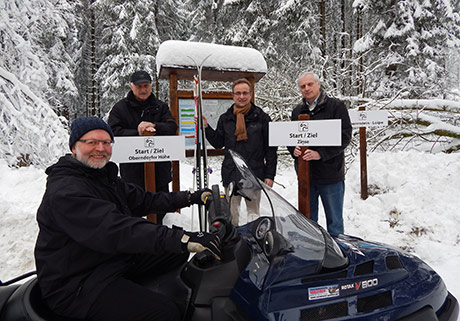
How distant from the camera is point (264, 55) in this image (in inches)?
579

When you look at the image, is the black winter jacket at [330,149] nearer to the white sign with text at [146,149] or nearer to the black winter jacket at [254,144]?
the black winter jacket at [254,144]

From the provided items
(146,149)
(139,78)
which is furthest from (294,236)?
(139,78)

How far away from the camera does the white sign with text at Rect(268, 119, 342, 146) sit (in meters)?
3.27

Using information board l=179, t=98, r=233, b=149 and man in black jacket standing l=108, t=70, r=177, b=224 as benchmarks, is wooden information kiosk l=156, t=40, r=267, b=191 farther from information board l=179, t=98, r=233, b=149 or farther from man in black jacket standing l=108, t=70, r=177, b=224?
man in black jacket standing l=108, t=70, r=177, b=224

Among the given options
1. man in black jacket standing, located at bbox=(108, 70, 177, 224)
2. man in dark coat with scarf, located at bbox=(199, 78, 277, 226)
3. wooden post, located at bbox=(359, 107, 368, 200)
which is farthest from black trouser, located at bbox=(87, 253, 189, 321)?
wooden post, located at bbox=(359, 107, 368, 200)

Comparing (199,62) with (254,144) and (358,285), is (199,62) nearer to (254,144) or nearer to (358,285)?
(254,144)

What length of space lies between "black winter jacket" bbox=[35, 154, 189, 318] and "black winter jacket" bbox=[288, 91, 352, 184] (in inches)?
89.9

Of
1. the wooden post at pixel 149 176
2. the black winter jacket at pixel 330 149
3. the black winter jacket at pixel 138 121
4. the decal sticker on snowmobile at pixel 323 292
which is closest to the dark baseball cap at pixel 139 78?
the black winter jacket at pixel 138 121

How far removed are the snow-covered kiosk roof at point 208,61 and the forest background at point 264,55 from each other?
3.07 metres

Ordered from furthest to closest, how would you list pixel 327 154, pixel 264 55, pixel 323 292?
pixel 264 55, pixel 327 154, pixel 323 292

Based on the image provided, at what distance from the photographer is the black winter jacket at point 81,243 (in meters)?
1.66

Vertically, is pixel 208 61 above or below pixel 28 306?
above

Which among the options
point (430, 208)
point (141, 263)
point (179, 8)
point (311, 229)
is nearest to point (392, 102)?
point (430, 208)

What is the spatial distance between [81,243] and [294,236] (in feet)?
3.91
